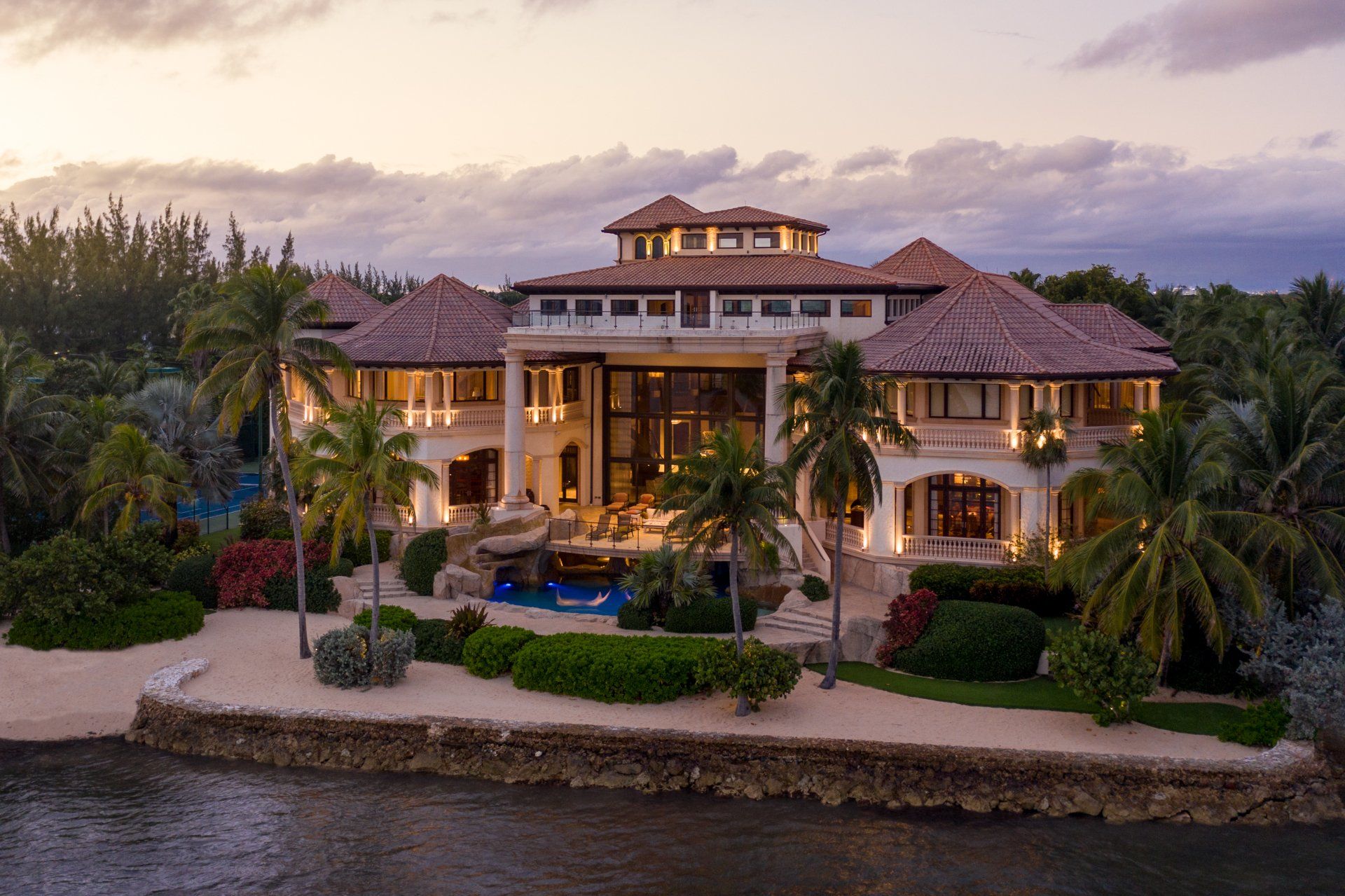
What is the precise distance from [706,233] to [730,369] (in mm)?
8898

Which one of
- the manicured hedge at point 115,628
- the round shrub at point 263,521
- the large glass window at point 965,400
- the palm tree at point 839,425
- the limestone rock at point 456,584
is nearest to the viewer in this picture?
the palm tree at point 839,425

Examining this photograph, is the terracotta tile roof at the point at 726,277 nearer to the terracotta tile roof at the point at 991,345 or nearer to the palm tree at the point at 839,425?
the terracotta tile roof at the point at 991,345

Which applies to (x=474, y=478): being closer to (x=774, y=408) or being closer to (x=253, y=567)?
(x=253, y=567)

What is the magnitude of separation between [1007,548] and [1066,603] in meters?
3.02

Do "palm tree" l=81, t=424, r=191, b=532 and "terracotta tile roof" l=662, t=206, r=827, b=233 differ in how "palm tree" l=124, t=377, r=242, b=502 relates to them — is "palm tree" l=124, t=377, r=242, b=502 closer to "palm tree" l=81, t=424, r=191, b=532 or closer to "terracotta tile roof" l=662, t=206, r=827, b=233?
"palm tree" l=81, t=424, r=191, b=532

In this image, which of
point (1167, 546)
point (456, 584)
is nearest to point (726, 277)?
point (456, 584)

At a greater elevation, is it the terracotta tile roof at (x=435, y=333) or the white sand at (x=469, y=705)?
the terracotta tile roof at (x=435, y=333)

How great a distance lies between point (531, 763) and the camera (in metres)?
32.4

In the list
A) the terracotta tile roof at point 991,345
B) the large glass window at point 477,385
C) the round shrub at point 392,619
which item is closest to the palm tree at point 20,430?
A: the round shrub at point 392,619

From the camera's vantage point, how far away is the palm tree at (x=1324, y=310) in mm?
57844

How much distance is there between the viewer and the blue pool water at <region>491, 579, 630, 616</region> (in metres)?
44.3

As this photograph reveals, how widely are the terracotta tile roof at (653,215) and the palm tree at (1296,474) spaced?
31.9 meters

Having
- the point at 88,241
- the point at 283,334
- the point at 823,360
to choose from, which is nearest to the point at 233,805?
→ the point at 283,334

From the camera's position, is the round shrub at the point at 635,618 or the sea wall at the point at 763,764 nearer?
the sea wall at the point at 763,764
